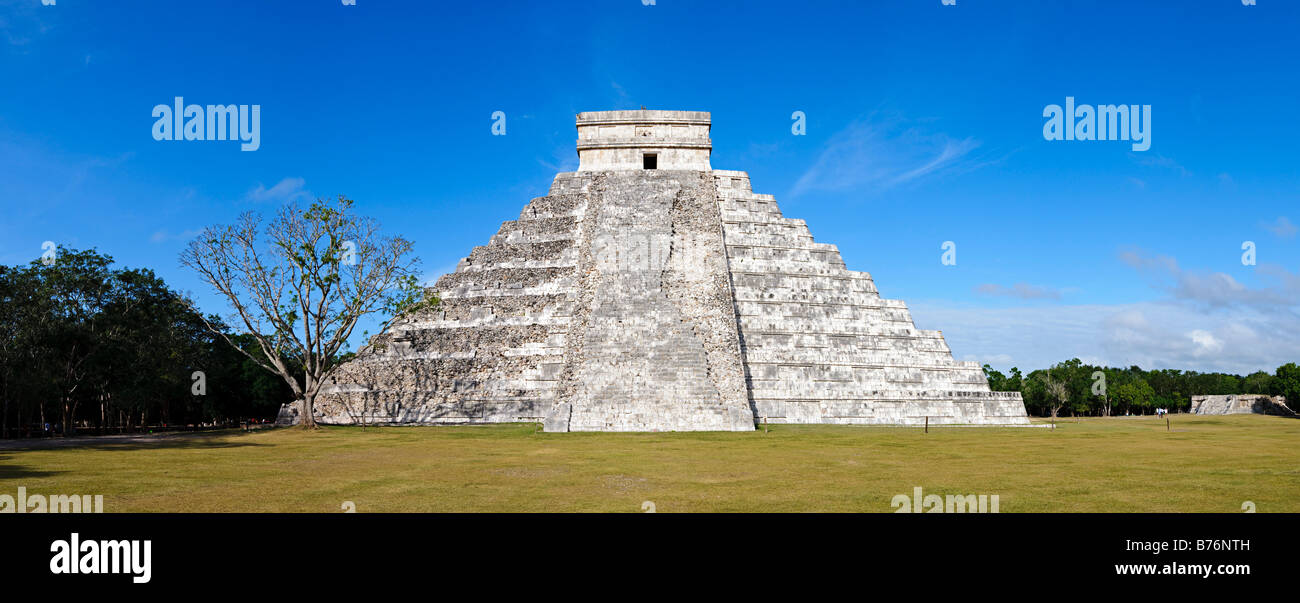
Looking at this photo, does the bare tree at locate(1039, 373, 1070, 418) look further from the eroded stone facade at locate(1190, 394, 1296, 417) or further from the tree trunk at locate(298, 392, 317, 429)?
the tree trunk at locate(298, 392, 317, 429)

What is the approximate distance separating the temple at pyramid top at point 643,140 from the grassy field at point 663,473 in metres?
18.1

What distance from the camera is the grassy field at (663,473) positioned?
955 centimetres

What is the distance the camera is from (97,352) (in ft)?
92.5

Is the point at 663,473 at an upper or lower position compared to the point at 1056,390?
upper

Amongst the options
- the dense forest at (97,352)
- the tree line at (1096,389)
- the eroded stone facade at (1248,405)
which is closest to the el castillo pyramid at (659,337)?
the dense forest at (97,352)

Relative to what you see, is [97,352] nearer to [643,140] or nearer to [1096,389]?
[643,140]

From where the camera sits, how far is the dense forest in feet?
87.2

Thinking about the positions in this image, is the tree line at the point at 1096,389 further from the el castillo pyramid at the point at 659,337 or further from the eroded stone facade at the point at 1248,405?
the el castillo pyramid at the point at 659,337

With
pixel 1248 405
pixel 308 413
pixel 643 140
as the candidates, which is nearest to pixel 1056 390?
pixel 1248 405

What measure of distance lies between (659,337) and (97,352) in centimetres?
2089

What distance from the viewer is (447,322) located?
30047mm

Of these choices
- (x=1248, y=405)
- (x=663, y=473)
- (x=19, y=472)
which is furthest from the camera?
(x=1248, y=405)
